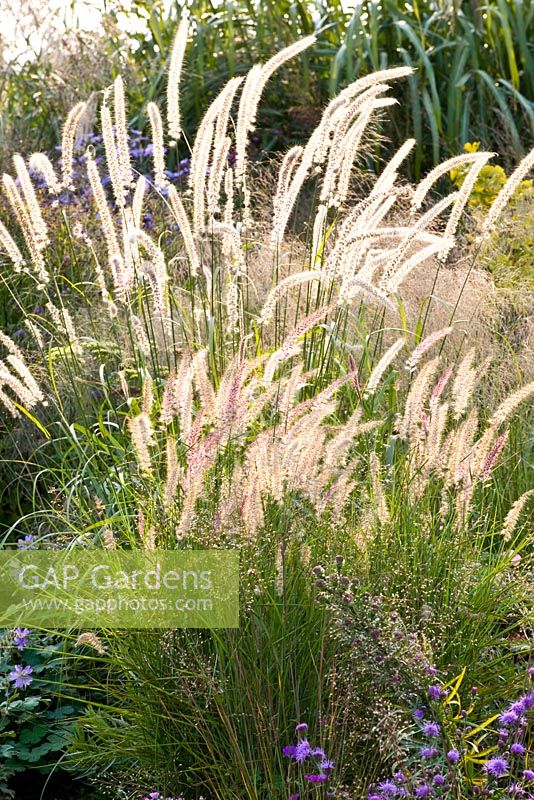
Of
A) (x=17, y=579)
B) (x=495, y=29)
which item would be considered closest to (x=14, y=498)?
(x=17, y=579)

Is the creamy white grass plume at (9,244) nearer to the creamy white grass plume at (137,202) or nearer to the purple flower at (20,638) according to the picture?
the creamy white grass plume at (137,202)

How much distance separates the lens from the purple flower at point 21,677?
2904 millimetres

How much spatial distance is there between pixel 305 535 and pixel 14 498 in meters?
2.40

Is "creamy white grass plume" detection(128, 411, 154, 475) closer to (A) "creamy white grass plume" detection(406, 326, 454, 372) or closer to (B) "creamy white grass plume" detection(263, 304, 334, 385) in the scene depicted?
(B) "creamy white grass plume" detection(263, 304, 334, 385)

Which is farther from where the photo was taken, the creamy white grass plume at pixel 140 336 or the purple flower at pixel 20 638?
the creamy white grass plume at pixel 140 336

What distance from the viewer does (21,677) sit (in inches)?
115

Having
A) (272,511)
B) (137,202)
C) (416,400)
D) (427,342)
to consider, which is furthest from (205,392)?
(137,202)

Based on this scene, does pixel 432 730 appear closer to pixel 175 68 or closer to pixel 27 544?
pixel 27 544

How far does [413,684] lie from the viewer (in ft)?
7.60

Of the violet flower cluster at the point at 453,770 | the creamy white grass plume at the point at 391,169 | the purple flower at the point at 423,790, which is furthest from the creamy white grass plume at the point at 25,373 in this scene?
the purple flower at the point at 423,790

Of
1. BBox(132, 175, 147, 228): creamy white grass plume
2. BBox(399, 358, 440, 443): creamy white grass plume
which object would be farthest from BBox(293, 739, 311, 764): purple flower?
BBox(132, 175, 147, 228): creamy white grass plume

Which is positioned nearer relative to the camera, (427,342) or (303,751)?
(303,751)

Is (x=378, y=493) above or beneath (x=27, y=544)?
above

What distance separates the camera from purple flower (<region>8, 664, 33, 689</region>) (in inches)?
114
